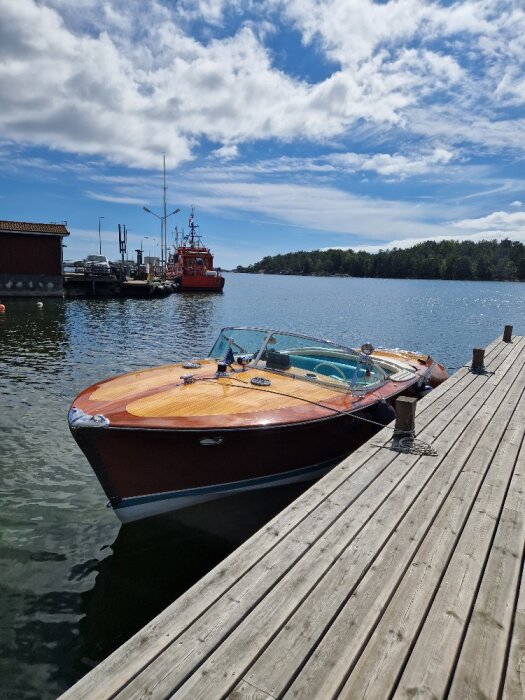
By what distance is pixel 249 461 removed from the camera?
19.7 feet

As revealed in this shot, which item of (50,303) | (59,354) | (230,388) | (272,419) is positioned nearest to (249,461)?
(272,419)

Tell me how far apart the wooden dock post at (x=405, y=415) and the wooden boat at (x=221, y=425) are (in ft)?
2.43

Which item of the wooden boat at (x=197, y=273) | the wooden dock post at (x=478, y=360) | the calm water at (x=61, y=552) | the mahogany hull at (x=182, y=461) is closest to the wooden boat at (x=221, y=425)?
the mahogany hull at (x=182, y=461)

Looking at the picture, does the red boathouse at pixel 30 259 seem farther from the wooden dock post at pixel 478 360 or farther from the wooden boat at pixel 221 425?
the wooden dock post at pixel 478 360

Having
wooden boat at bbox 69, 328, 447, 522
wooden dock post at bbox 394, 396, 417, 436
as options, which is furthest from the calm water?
wooden dock post at bbox 394, 396, 417, 436

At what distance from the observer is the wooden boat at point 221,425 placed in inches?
224

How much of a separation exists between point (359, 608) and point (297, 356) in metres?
5.73

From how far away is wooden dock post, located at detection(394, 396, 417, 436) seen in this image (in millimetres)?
6137

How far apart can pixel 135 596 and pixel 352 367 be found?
17.1 feet

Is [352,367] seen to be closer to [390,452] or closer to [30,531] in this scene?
[390,452]

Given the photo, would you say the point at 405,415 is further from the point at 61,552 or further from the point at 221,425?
the point at 61,552

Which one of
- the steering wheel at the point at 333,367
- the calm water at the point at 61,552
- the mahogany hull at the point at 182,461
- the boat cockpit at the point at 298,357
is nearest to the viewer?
the calm water at the point at 61,552

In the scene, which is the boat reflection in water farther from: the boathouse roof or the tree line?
the tree line

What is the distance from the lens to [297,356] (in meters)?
8.48
